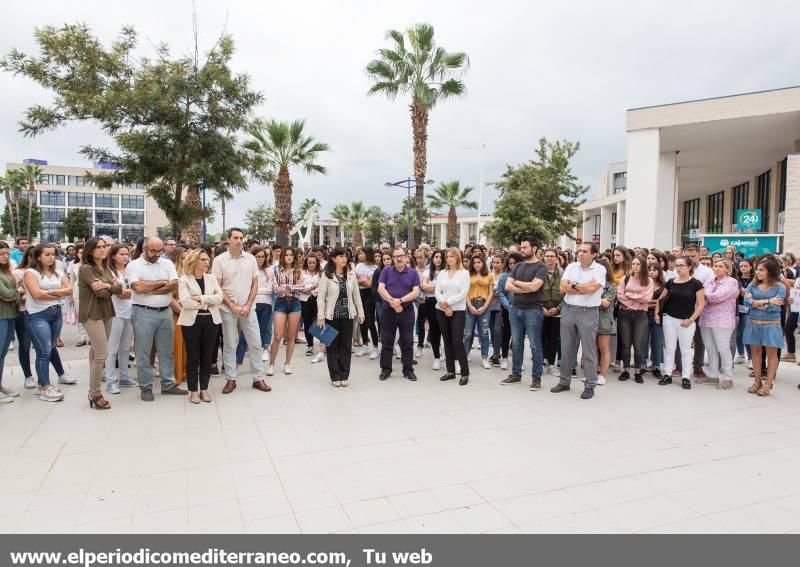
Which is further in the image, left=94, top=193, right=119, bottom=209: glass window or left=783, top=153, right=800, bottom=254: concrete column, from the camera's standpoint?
left=94, top=193, right=119, bottom=209: glass window

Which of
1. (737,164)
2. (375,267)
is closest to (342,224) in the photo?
(737,164)

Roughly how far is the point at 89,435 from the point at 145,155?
29.5ft

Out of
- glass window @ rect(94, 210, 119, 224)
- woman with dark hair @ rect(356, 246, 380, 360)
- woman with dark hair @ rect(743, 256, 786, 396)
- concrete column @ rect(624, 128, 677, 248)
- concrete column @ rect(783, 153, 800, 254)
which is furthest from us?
glass window @ rect(94, 210, 119, 224)

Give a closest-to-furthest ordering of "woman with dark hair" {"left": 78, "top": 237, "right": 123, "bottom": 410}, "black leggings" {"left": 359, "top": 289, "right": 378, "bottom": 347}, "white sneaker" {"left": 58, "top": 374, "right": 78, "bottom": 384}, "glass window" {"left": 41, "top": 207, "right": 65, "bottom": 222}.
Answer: "woman with dark hair" {"left": 78, "top": 237, "right": 123, "bottom": 410} → "white sneaker" {"left": 58, "top": 374, "right": 78, "bottom": 384} → "black leggings" {"left": 359, "top": 289, "right": 378, "bottom": 347} → "glass window" {"left": 41, "top": 207, "right": 65, "bottom": 222}

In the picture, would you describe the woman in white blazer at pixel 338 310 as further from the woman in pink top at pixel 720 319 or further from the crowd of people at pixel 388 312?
the woman in pink top at pixel 720 319

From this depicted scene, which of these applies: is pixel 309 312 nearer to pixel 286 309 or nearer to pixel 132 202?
pixel 286 309

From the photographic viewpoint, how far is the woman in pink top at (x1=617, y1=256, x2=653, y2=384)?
7082mm

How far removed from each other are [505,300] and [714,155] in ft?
67.4

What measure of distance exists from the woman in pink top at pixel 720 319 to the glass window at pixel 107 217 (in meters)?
107

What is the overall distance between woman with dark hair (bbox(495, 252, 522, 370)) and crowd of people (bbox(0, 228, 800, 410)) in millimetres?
24

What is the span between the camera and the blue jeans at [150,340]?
5.97 m

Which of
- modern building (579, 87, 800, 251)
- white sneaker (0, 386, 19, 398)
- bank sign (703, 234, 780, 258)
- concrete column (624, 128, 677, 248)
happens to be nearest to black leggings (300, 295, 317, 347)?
white sneaker (0, 386, 19, 398)

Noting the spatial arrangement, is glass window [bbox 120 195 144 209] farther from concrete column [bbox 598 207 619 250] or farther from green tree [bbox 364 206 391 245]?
concrete column [bbox 598 207 619 250]
